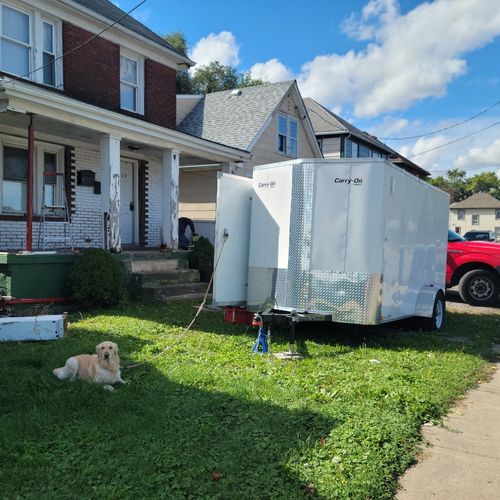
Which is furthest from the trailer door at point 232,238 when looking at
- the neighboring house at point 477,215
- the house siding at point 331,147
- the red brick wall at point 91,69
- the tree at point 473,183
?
the tree at point 473,183

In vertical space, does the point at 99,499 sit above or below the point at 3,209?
below

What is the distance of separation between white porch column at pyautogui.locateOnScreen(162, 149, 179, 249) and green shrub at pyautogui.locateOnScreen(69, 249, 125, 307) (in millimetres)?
2778

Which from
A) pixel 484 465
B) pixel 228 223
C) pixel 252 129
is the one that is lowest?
pixel 484 465

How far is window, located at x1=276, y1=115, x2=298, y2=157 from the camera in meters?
19.1

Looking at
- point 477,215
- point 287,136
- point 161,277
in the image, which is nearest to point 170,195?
point 161,277

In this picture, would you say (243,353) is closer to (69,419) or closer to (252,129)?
(69,419)

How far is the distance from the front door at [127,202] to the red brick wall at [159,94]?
60.0 inches

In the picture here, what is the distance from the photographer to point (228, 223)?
7637 mm

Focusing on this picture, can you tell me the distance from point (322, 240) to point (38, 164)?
7714 millimetres

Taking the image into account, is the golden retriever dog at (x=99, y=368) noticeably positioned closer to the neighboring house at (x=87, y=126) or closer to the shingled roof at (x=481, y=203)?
the neighboring house at (x=87, y=126)

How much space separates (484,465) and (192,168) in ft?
48.3

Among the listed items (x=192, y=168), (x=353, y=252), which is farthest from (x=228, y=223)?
(x=192, y=168)

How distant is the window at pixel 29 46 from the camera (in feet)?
34.8

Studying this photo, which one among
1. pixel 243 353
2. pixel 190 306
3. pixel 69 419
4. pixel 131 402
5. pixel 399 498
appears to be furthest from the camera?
pixel 190 306
